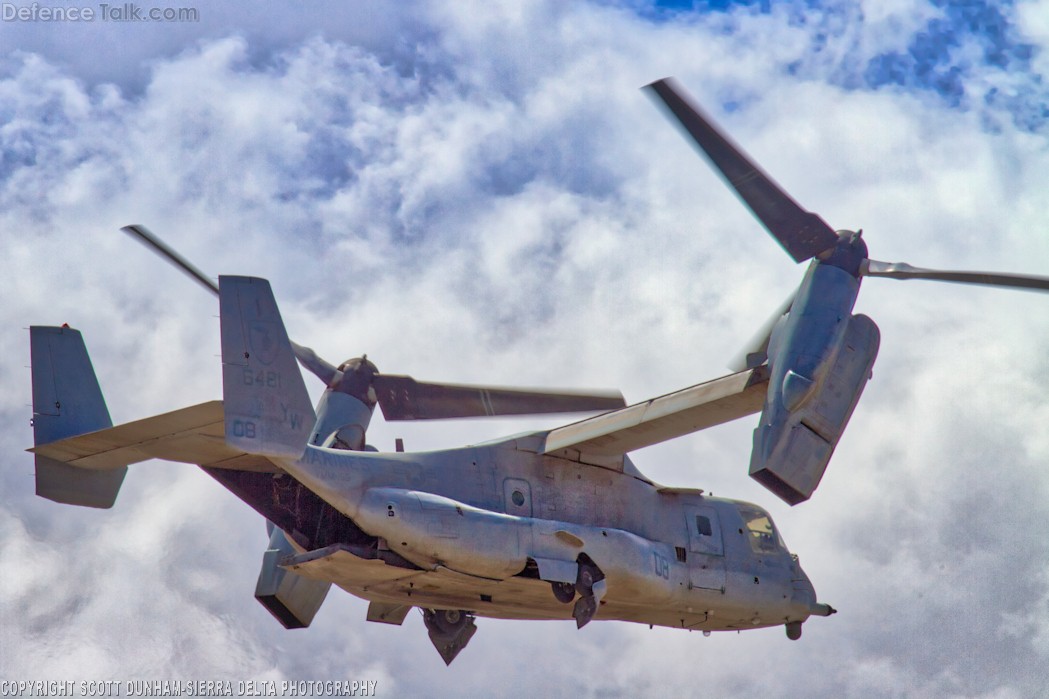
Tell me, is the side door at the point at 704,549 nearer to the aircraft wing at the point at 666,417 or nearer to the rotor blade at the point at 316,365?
the aircraft wing at the point at 666,417

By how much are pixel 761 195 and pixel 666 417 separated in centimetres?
365

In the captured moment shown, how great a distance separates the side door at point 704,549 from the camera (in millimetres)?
23516

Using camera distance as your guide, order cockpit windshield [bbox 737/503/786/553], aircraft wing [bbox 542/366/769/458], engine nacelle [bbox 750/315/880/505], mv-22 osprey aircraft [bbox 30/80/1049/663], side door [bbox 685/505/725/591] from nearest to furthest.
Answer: mv-22 osprey aircraft [bbox 30/80/1049/663]
engine nacelle [bbox 750/315/880/505]
aircraft wing [bbox 542/366/769/458]
side door [bbox 685/505/725/591]
cockpit windshield [bbox 737/503/786/553]

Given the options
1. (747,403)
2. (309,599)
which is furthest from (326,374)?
(747,403)

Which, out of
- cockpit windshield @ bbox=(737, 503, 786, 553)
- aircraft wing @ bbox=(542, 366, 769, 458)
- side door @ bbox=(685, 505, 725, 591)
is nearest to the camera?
aircraft wing @ bbox=(542, 366, 769, 458)

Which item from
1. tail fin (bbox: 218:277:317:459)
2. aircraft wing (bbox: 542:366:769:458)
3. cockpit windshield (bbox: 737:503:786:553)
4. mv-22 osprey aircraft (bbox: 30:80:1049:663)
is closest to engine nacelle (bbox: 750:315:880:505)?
mv-22 osprey aircraft (bbox: 30:80:1049:663)

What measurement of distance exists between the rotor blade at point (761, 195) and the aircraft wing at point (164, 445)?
7910 millimetres

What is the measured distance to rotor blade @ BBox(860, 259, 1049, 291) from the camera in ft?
67.9

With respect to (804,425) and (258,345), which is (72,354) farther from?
(804,425)

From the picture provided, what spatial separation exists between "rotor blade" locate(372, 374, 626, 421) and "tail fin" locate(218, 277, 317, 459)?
4.89 meters

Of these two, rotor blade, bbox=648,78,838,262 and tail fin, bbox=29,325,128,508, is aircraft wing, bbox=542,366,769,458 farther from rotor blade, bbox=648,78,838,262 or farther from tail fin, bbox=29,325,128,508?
tail fin, bbox=29,325,128,508

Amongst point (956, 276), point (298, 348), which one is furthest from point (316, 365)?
point (956, 276)

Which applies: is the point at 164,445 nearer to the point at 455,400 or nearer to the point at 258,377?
the point at 258,377

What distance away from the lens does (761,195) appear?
73.4 ft
